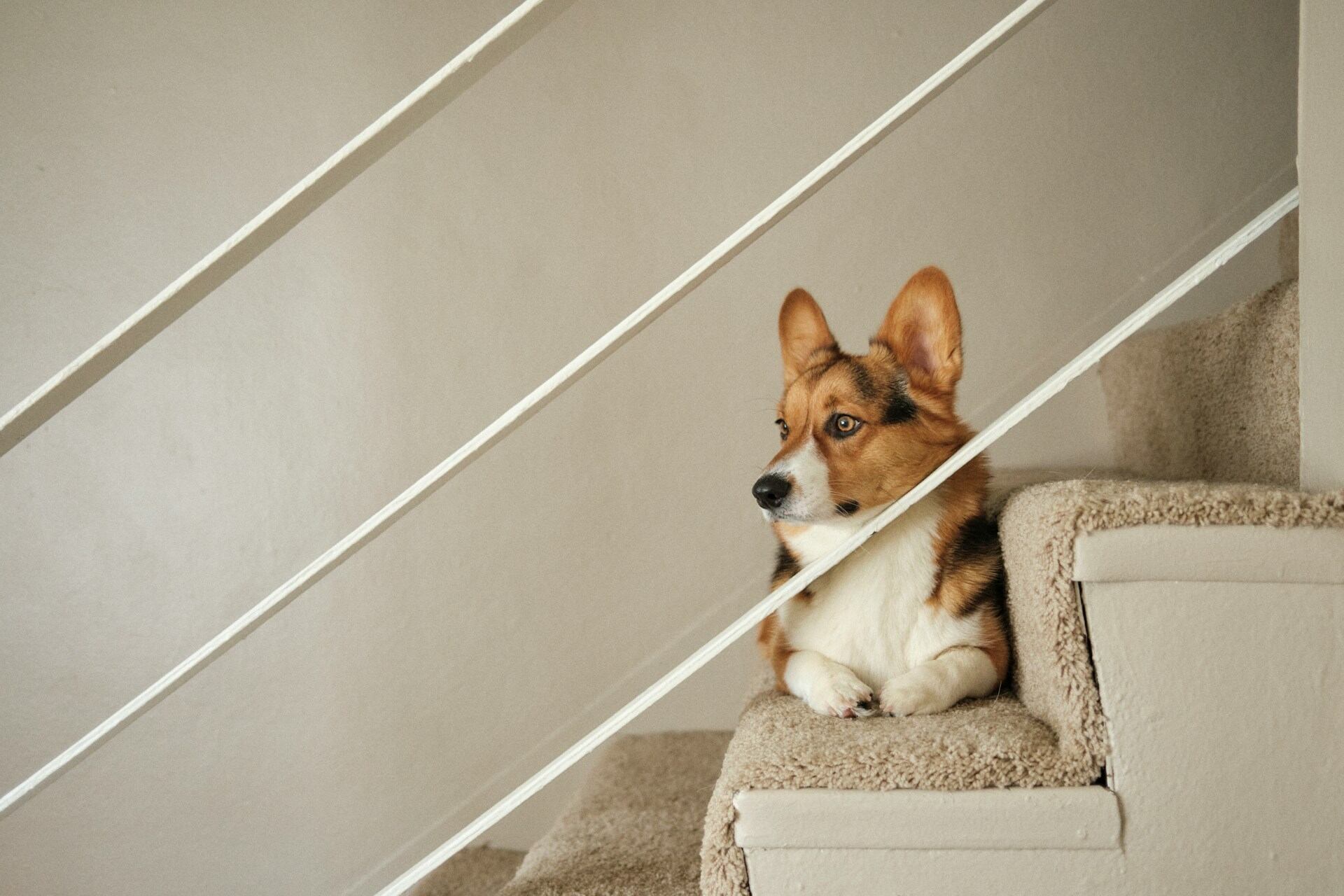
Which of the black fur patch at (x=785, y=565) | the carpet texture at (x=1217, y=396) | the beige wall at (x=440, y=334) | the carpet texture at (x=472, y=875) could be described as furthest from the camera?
the beige wall at (x=440, y=334)

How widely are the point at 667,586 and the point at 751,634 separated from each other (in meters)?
0.20

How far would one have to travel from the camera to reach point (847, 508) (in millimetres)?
1033

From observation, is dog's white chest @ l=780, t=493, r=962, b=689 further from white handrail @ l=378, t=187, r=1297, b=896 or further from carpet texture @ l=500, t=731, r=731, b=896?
carpet texture @ l=500, t=731, r=731, b=896

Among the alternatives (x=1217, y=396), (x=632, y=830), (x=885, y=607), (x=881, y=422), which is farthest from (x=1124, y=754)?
(x=632, y=830)

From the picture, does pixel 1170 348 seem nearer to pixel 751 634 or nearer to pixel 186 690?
pixel 751 634

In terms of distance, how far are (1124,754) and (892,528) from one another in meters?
0.34

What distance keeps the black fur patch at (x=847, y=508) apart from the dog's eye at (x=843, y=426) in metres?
0.08

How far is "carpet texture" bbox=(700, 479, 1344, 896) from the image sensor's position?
2.51 feet

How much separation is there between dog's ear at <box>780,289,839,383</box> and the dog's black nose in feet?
0.83

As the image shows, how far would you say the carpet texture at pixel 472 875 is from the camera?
166 centimetres

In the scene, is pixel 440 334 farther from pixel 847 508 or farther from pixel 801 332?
pixel 847 508

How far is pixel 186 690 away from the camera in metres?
1.94

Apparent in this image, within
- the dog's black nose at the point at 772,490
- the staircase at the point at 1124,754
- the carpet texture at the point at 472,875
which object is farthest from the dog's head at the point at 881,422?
the carpet texture at the point at 472,875

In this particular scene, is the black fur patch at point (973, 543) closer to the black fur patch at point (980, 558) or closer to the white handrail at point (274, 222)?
the black fur patch at point (980, 558)
